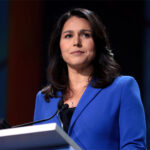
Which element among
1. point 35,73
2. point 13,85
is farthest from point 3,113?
point 35,73

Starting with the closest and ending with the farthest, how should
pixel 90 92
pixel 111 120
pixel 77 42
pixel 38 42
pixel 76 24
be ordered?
pixel 111 120
pixel 90 92
pixel 77 42
pixel 76 24
pixel 38 42

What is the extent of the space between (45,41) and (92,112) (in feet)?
7.45

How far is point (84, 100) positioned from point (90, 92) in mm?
Answer: 68

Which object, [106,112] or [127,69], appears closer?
[106,112]

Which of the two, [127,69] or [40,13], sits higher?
[40,13]

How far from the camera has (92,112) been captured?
1.54 m

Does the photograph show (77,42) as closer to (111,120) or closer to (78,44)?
(78,44)

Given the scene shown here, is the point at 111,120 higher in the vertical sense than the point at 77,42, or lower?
lower

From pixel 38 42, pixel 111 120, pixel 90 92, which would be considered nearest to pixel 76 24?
pixel 90 92

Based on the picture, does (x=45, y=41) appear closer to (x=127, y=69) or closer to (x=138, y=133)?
(x=127, y=69)

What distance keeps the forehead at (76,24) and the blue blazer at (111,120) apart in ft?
1.38

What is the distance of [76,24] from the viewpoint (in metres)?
1.87

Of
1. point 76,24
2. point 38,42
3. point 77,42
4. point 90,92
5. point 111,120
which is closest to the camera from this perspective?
point 111,120

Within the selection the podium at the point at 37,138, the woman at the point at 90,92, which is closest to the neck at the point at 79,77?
the woman at the point at 90,92
